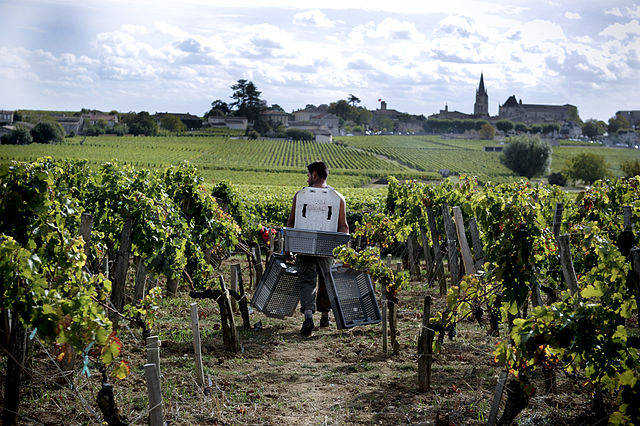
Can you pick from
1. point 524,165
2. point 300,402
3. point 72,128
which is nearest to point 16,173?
point 300,402

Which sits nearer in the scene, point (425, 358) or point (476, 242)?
point (425, 358)

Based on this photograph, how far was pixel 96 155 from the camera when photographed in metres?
61.4

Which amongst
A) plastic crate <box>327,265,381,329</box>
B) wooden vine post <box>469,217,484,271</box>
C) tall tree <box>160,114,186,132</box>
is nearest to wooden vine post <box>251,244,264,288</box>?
plastic crate <box>327,265,381,329</box>

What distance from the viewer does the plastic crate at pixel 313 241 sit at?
723 cm

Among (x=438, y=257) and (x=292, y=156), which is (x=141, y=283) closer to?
(x=438, y=257)

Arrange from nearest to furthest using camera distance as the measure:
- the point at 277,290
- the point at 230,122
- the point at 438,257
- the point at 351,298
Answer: the point at 351,298 → the point at 277,290 → the point at 438,257 → the point at 230,122

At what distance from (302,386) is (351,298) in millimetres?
2057

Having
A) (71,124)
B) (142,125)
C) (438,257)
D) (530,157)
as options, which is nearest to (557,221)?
(438,257)

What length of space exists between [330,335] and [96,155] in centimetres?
5885

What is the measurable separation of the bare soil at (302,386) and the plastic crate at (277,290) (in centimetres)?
30

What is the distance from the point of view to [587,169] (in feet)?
237

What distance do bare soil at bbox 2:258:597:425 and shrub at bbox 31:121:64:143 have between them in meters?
69.5

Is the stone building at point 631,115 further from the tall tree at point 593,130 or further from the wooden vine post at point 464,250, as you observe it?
the wooden vine post at point 464,250

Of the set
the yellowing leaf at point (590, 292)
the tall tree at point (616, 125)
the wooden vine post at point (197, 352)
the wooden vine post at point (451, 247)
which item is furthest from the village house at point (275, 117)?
the yellowing leaf at point (590, 292)
